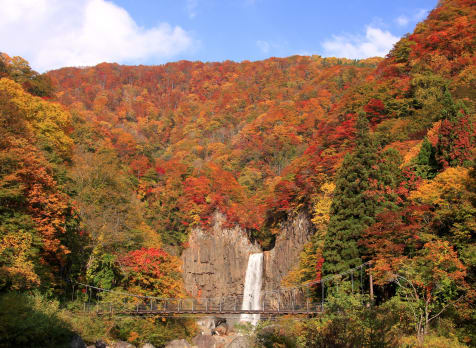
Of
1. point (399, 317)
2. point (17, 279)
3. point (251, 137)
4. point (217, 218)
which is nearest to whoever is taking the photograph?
point (399, 317)

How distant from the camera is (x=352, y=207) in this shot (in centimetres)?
2248

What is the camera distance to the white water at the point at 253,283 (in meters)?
39.5

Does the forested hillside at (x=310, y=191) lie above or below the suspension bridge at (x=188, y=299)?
above

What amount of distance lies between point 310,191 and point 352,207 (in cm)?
995

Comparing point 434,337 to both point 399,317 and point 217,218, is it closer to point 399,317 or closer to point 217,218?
point 399,317

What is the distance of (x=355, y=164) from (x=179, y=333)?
690 inches

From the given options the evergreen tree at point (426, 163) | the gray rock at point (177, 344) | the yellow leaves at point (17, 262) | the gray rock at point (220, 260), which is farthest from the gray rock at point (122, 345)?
the evergreen tree at point (426, 163)

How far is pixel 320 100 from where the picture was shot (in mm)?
63375

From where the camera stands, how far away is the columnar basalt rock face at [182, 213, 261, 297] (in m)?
42.2

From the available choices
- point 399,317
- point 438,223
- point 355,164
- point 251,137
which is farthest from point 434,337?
point 251,137

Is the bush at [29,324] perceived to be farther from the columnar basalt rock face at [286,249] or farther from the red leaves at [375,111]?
the red leaves at [375,111]

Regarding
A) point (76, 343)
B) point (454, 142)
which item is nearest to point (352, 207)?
point (454, 142)

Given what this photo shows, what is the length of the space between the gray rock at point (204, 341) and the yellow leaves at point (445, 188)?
64.1ft

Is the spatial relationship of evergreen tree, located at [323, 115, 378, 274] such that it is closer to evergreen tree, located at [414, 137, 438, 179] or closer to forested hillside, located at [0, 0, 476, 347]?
forested hillside, located at [0, 0, 476, 347]
